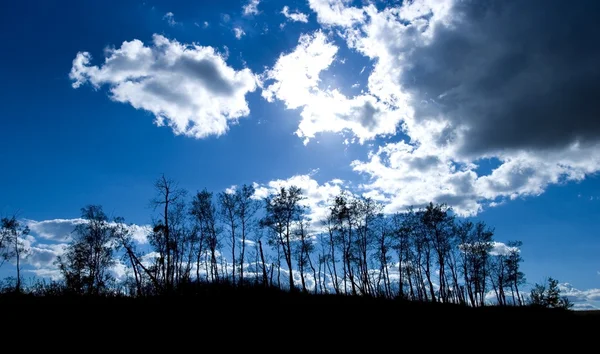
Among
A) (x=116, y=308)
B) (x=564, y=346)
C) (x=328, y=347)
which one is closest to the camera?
(x=328, y=347)

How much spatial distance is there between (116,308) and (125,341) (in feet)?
7.69

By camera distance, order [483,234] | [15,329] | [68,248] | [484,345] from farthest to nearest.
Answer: [483,234], [68,248], [484,345], [15,329]

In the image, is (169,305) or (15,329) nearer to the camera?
(15,329)

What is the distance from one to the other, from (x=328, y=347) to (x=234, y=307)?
3311 millimetres

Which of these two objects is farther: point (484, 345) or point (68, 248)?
point (68, 248)

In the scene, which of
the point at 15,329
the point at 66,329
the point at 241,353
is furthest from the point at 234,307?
the point at 15,329

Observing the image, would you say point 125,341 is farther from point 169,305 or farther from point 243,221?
point 243,221

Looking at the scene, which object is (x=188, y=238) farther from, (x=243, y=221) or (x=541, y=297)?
(x=541, y=297)

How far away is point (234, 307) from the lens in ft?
30.7

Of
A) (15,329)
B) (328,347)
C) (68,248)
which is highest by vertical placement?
(68,248)

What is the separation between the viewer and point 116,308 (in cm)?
851

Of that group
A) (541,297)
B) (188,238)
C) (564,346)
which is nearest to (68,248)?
(188,238)

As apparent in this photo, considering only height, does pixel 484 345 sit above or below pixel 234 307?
below

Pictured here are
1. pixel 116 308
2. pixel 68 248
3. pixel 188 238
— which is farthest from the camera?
pixel 188 238
